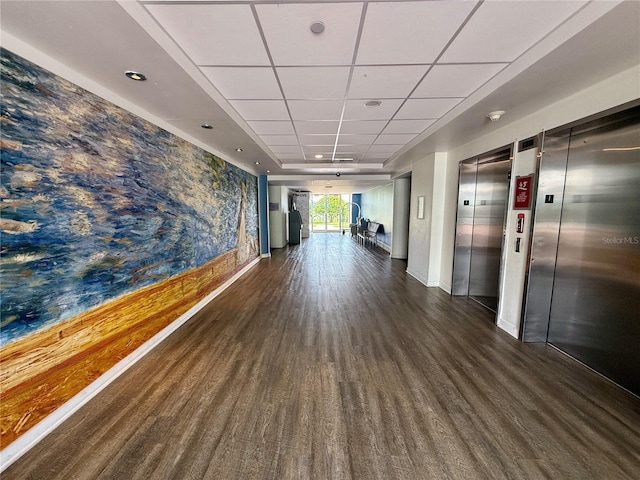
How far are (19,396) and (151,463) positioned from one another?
3.31 ft

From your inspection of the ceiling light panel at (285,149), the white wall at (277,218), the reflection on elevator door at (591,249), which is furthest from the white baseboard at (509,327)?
the white wall at (277,218)

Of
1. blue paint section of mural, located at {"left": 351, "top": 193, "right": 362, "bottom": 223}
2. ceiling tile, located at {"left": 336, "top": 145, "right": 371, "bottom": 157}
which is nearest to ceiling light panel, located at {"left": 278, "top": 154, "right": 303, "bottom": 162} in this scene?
ceiling tile, located at {"left": 336, "top": 145, "right": 371, "bottom": 157}

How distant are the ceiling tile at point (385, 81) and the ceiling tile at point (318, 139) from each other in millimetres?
1635

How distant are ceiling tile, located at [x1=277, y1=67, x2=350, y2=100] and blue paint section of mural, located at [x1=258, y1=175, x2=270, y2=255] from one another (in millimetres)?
4938

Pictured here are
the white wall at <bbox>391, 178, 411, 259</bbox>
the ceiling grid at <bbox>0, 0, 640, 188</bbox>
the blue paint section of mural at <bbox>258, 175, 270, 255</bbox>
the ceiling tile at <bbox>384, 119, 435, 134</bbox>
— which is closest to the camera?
the ceiling grid at <bbox>0, 0, 640, 188</bbox>


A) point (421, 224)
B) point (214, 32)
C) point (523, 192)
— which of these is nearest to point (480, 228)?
point (523, 192)

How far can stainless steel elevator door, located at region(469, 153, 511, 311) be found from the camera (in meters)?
3.88

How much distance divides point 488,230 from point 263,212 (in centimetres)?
582

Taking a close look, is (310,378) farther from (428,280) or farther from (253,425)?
(428,280)

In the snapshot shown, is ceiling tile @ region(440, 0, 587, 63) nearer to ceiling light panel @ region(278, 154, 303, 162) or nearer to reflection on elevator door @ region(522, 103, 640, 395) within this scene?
reflection on elevator door @ region(522, 103, 640, 395)

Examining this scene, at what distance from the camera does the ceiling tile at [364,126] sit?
3697mm

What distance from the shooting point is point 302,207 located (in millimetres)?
14227

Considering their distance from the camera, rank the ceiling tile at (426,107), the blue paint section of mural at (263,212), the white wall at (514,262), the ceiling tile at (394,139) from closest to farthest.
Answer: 1. the ceiling tile at (426,107)
2. the white wall at (514,262)
3. the ceiling tile at (394,139)
4. the blue paint section of mural at (263,212)

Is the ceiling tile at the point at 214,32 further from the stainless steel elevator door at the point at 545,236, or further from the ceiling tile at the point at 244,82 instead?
the stainless steel elevator door at the point at 545,236
